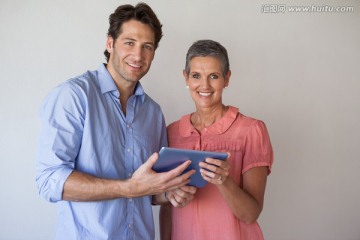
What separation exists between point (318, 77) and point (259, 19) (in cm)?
60

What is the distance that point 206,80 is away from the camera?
1.73 m

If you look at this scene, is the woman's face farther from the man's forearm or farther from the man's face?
the man's forearm

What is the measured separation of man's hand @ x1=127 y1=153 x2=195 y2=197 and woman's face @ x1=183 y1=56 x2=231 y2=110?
0.48m

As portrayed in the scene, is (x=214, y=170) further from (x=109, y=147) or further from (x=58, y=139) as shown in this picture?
(x=58, y=139)

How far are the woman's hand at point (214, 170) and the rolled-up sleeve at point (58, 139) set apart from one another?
51 centimetres

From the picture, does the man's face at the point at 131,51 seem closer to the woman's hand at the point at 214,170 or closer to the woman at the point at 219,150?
the woman at the point at 219,150

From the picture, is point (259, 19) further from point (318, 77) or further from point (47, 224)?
point (47, 224)

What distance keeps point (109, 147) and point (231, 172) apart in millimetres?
584

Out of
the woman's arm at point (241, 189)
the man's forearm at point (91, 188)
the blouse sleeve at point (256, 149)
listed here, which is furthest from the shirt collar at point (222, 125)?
the man's forearm at point (91, 188)

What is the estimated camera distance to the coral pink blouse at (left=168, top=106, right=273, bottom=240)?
1.66 m

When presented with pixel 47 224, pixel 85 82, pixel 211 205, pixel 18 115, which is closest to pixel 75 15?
pixel 18 115

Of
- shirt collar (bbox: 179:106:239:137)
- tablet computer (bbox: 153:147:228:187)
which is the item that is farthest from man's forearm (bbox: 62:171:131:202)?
shirt collar (bbox: 179:106:239:137)

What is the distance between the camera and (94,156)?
4.87 feet

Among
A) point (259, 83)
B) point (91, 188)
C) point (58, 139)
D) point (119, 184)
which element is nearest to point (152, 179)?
point (119, 184)
